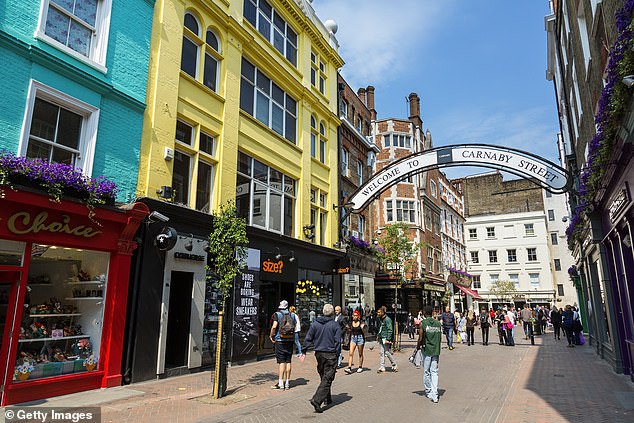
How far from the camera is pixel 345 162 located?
23172 mm

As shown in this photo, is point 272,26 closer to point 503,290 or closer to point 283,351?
point 283,351

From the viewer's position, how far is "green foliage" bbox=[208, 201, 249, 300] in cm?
869

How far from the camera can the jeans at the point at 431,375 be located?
8.14 m

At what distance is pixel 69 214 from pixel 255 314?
6.83m

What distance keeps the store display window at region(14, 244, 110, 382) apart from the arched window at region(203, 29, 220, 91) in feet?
21.6

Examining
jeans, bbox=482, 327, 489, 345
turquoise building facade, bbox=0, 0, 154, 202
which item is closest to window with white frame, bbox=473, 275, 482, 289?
jeans, bbox=482, 327, 489, 345

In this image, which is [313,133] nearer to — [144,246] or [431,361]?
[144,246]

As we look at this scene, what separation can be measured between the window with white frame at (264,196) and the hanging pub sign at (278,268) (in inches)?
47.1

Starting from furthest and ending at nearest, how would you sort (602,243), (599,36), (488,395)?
(602,243)
(599,36)
(488,395)

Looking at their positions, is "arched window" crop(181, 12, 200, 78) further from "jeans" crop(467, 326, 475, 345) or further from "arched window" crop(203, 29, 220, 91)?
"jeans" crop(467, 326, 475, 345)

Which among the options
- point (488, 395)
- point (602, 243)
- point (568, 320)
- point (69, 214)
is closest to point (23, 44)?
point (69, 214)

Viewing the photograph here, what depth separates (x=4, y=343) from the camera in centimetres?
738

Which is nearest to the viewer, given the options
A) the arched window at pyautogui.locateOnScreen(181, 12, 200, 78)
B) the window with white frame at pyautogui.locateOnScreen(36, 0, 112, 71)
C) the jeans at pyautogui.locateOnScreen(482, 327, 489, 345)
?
the window with white frame at pyautogui.locateOnScreen(36, 0, 112, 71)

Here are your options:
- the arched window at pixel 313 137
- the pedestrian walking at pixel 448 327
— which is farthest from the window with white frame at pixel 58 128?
the pedestrian walking at pixel 448 327
